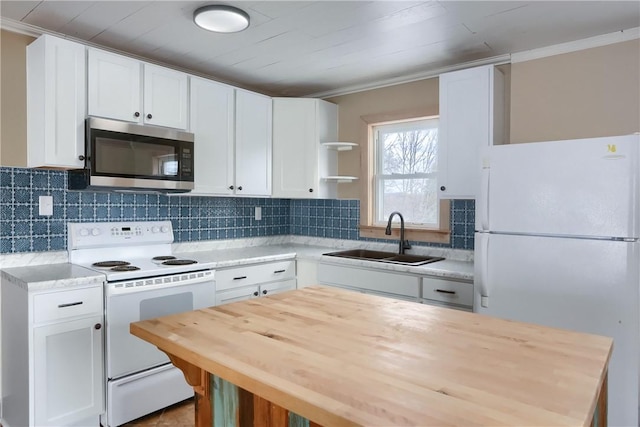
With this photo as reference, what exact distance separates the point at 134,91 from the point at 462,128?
2186mm

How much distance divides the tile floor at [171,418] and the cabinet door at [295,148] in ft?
5.93

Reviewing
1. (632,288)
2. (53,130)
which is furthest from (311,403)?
(53,130)

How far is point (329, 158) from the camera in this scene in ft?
12.6

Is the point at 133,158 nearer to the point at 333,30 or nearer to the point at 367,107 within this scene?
the point at 333,30

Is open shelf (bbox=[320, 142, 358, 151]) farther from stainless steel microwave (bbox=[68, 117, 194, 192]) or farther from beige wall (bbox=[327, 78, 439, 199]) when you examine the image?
stainless steel microwave (bbox=[68, 117, 194, 192])

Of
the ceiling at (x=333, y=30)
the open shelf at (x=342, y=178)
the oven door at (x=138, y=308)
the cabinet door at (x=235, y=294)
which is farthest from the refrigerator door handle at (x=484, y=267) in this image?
the oven door at (x=138, y=308)

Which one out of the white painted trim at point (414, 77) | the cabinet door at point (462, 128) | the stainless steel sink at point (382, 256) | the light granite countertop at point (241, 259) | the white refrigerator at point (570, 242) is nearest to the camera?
the white refrigerator at point (570, 242)

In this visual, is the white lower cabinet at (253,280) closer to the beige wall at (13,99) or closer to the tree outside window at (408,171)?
the tree outside window at (408,171)

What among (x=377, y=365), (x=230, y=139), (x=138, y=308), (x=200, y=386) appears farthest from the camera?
(x=230, y=139)

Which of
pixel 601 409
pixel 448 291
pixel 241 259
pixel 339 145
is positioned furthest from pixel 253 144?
pixel 601 409

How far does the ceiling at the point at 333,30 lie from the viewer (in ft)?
7.32

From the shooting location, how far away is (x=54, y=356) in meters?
2.23

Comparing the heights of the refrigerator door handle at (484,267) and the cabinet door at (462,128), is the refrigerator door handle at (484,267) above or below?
below

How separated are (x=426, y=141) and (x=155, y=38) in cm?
213
